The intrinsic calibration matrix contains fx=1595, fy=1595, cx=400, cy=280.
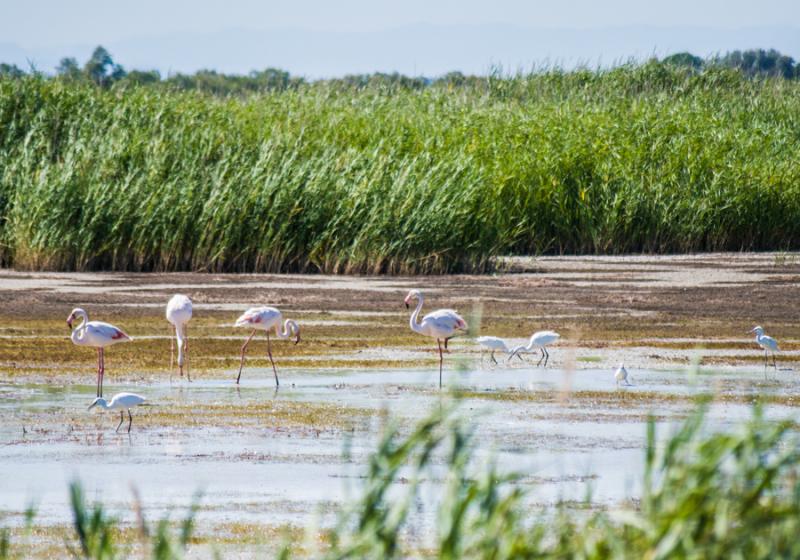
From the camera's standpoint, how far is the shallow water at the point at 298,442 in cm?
901

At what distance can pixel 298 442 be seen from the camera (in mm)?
10945

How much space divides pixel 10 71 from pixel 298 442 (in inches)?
851

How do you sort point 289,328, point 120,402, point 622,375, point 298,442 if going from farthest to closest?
point 289,328 → point 622,375 → point 120,402 → point 298,442

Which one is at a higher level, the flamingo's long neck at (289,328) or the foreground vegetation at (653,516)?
the flamingo's long neck at (289,328)

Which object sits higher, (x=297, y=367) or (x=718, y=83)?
(x=718, y=83)

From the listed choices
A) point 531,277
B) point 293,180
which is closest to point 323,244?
point 293,180

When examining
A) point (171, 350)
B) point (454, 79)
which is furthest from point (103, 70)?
point (171, 350)

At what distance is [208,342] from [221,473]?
731cm

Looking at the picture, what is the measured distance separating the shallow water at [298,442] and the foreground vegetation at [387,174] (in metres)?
10.1

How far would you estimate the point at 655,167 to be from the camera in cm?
3138

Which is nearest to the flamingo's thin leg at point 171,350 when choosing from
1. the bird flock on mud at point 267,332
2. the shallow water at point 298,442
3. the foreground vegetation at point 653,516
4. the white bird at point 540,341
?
the bird flock on mud at point 267,332

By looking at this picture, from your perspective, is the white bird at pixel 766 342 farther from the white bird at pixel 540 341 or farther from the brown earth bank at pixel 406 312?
the white bird at pixel 540 341

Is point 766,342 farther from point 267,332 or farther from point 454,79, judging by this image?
point 454,79

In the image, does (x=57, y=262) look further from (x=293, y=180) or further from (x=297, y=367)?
(x=297, y=367)
